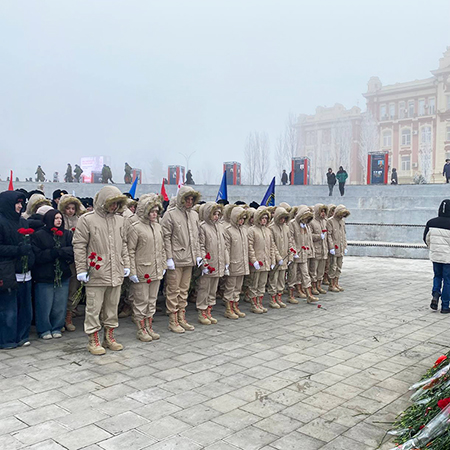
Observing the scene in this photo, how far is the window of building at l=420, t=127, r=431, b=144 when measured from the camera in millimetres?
57812

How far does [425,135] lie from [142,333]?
60576 millimetres

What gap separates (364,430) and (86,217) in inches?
145

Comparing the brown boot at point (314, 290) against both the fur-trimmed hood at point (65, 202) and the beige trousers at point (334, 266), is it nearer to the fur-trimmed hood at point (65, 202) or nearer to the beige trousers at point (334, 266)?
the beige trousers at point (334, 266)

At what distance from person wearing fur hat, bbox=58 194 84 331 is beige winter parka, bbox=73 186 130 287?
3.39ft

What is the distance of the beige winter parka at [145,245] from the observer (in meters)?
5.82

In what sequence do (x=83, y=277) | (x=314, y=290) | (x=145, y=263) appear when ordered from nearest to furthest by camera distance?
1. (x=83, y=277)
2. (x=145, y=263)
3. (x=314, y=290)

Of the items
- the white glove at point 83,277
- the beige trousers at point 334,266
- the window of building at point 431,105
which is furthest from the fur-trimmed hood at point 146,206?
the window of building at point 431,105

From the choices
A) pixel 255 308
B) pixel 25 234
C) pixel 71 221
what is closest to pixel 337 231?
pixel 255 308

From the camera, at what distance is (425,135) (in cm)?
5844

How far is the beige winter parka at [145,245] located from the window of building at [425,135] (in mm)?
59202

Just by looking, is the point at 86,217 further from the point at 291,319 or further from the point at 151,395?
the point at 291,319

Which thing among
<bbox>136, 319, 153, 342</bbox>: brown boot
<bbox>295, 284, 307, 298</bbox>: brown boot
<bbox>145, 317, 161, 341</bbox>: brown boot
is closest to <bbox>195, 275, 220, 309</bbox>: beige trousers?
<bbox>145, 317, 161, 341</bbox>: brown boot

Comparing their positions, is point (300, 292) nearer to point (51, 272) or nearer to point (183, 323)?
point (183, 323)

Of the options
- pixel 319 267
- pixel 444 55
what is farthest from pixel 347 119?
pixel 319 267
